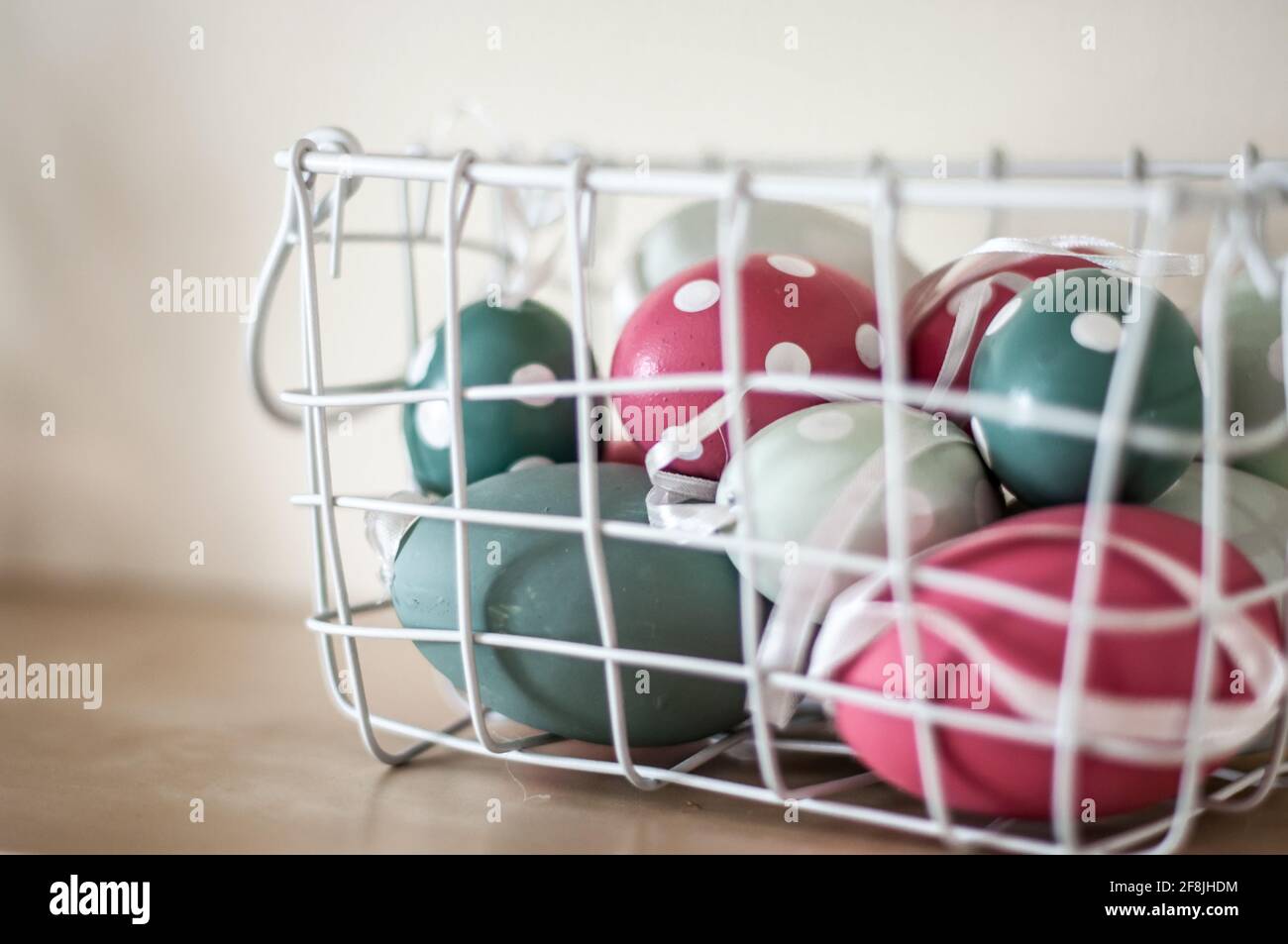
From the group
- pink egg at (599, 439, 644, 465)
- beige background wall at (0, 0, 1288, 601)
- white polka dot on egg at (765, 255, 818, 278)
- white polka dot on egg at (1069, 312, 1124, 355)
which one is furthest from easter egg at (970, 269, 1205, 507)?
beige background wall at (0, 0, 1288, 601)

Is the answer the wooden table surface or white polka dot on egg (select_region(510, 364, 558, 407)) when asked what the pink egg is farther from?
the wooden table surface

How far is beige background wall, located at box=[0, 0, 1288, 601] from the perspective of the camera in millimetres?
821

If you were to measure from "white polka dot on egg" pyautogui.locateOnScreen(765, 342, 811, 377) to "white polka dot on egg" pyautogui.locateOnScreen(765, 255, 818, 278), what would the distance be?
1.7 inches

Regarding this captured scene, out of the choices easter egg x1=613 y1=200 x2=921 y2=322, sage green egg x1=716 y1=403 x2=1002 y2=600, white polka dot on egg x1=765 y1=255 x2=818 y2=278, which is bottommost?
sage green egg x1=716 y1=403 x2=1002 y2=600

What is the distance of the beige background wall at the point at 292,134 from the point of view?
0.82m

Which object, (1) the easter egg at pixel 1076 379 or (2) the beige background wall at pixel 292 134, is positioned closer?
(1) the easter egg at pixel 1076 379

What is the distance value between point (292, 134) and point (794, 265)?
0.60 m

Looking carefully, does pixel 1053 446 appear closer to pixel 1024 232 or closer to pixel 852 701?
pixel 852 701

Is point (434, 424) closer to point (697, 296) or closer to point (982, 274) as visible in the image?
point (697, 296)

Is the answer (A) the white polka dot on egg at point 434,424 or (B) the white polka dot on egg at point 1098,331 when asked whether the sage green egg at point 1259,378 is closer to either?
(B) the white polka dot on egg at point 1098,331

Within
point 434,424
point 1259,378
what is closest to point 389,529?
point 434,424

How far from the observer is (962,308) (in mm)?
536

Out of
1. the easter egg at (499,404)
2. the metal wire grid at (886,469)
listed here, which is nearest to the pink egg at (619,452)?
the easter egg at (499,404)
